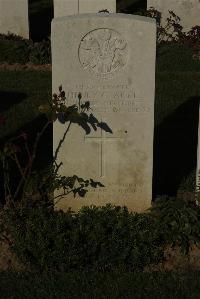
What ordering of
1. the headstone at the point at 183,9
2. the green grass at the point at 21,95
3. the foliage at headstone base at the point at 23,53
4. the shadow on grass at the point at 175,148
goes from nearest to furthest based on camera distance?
1. the shadow on grass at the point at 175,148
2. the green grass at the point at 21,95
3. the foliage at headstone base at the point at 23,53
4. the headstone at the point at 183,9

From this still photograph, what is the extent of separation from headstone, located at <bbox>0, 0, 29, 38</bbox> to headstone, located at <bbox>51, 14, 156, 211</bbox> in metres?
9.29

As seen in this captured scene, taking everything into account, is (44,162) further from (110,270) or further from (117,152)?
(110,270)

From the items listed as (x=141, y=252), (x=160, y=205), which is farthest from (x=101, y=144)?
(x=141, y=252)

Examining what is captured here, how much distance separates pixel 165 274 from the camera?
526 centimetres

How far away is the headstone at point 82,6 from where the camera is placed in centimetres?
1423

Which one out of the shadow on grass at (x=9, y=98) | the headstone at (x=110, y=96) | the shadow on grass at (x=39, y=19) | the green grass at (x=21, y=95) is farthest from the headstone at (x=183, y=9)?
the headstone at (x=110, y=96)

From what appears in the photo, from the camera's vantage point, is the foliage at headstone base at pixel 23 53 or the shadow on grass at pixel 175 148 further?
the foliage at headstone base at pixel 23 53

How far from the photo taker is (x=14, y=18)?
1491 cm

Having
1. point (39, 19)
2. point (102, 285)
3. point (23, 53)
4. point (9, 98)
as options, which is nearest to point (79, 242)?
point (102, 285)

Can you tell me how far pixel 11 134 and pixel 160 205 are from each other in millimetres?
3284

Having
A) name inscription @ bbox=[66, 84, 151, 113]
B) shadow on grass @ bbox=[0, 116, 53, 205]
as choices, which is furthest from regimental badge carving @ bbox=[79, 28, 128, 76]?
shadow on grass @ bbox=[0, 116, 53, 205]

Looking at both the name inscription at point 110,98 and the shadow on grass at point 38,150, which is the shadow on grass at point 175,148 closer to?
the name inscription at point 110,98

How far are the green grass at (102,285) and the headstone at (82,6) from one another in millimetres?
9923

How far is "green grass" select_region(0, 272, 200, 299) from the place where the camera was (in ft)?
15.8
